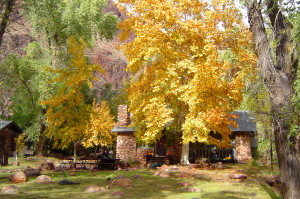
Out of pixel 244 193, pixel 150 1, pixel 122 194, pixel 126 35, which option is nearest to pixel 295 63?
pixel 244 193

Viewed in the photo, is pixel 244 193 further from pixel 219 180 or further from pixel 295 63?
pixel 295 63

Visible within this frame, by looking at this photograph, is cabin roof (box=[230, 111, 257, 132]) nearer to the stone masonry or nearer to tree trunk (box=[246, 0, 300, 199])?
the stone masonry

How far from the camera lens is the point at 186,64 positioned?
2053cm

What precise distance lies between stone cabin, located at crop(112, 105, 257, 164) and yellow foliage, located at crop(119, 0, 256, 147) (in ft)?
13.0

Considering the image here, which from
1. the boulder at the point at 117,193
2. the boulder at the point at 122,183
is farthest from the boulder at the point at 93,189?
the boulder at the point at 122,183

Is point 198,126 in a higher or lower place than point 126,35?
lower

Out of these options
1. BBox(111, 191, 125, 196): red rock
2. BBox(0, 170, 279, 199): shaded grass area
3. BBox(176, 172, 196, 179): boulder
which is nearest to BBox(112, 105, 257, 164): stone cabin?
BBox(176, 172, 196, 179): boulder

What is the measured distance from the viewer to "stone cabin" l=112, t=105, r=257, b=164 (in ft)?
87.7

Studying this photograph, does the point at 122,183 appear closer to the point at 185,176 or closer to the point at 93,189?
the point at 93,189

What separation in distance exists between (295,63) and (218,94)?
956cm

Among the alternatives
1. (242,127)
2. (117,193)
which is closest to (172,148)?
(242,127)

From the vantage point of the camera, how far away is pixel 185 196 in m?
12.0

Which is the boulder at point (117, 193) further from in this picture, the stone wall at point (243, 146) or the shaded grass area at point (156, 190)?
the stone wall at point (243, 146)

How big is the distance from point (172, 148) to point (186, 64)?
28.4 feet
